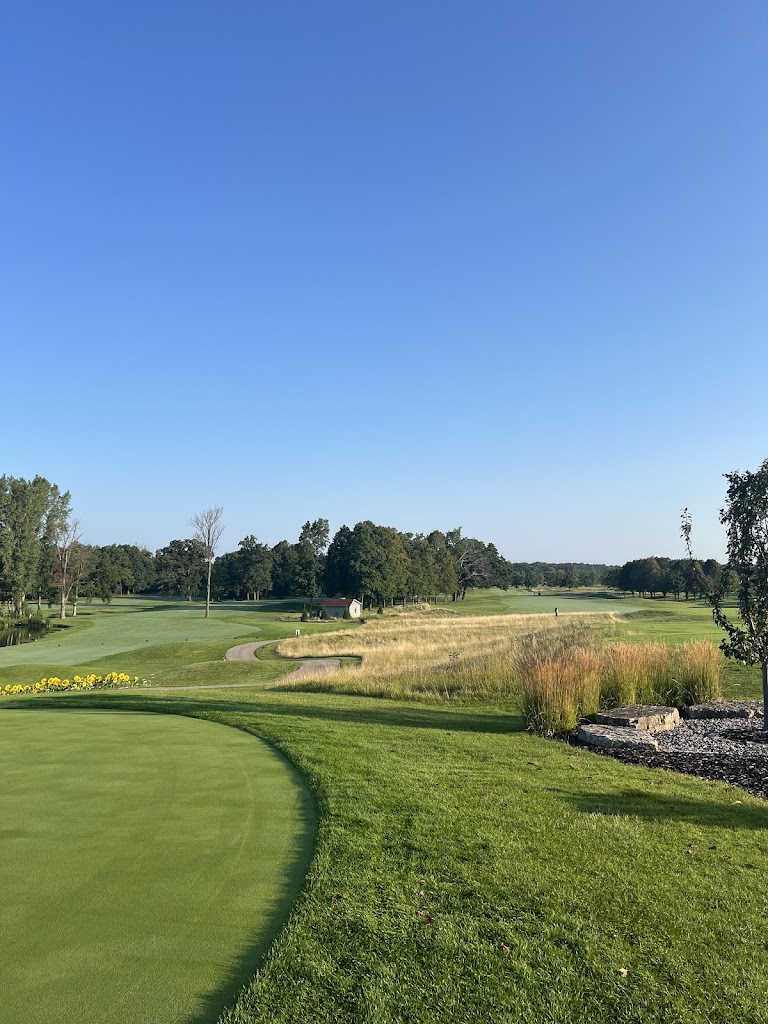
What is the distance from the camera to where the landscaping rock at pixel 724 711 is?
1324 centimetres

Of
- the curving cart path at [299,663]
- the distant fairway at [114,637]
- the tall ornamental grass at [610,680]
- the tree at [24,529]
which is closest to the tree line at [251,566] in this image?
the tree at [24,529]

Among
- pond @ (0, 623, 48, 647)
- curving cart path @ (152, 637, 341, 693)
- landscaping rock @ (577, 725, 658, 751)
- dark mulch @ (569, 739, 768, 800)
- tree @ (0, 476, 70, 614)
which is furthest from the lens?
tree @ (0, 476, 70, 614)

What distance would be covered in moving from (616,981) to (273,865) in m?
2.40

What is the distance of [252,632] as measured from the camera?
4919cm

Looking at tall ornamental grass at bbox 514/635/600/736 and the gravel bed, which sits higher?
tall ornamental grass at bbox 514/635/600/736

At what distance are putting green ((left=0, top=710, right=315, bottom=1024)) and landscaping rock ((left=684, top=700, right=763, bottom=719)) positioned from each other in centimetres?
958

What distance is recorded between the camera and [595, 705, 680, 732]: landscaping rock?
11.7m

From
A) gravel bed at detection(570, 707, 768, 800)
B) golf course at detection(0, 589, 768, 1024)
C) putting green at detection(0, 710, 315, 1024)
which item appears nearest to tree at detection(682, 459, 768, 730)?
gravel bed at detection(570, 707, 768, 800)

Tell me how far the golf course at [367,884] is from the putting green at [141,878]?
2 cm

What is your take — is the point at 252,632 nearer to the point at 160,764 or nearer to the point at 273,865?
the point at 160,764


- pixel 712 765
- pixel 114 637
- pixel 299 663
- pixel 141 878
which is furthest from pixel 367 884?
pixel 114 637

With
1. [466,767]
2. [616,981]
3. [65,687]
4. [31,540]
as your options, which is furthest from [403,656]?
[31,540]

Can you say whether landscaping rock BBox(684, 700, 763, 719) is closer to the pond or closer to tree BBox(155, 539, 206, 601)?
the pond

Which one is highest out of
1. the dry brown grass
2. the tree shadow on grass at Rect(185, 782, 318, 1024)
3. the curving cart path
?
the tree shadow on grass at Rect(185, 782, 318, 1024)
